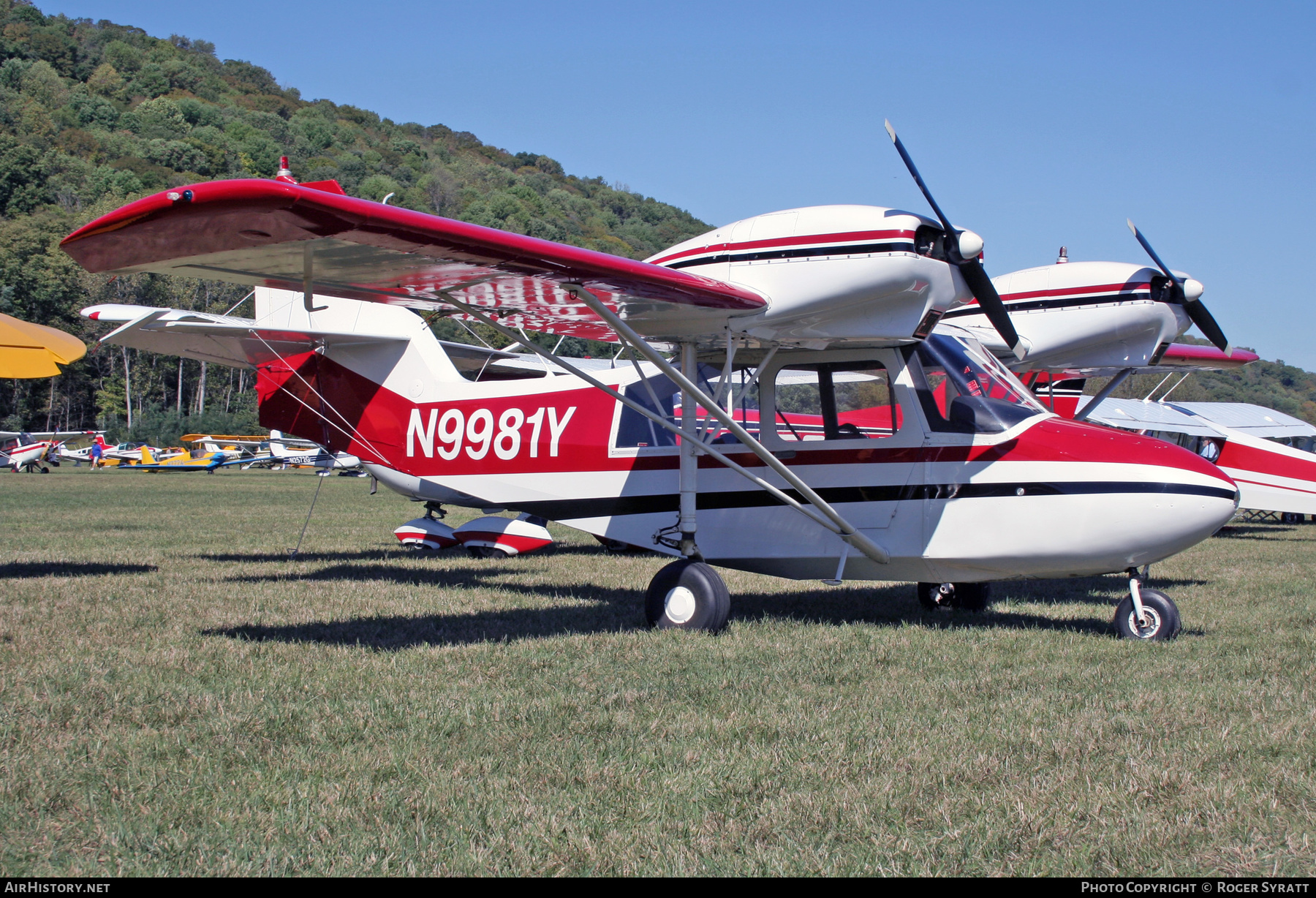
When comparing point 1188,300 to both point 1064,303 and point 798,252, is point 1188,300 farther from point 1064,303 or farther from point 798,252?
point 798,252

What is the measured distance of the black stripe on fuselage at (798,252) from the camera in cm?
645

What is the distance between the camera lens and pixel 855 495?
742cm

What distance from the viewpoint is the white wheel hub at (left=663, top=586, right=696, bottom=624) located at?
6941 millimetres

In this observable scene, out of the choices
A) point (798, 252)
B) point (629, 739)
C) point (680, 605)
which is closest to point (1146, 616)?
point (680, 605)

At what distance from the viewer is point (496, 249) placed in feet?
18.4

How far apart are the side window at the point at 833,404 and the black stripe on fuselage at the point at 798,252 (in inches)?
46.8

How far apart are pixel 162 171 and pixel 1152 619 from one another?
94205 mm

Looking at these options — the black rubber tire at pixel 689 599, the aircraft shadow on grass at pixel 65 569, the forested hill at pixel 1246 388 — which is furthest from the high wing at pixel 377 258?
the forested hill at pixel 1246 388

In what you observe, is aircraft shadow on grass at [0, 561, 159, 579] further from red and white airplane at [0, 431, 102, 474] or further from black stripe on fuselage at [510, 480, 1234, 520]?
red and white airplane at [0, 431, 102, 474]

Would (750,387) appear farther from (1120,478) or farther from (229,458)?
(229,458)

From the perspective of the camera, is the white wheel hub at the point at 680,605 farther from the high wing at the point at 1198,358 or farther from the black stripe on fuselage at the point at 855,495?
the high wing at the point at 1198,358

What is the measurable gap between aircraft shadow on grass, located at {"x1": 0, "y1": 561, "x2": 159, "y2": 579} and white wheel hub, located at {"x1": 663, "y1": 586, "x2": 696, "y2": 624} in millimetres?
5752

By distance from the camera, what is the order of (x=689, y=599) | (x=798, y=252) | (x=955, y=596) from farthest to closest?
(x=955, y=596) → (x=689, y=599) → (x=798, y=252)

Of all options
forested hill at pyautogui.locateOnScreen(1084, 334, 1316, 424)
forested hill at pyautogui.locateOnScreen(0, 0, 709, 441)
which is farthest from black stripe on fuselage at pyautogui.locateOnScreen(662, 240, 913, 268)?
forested hill at pyautogui.locateOnScreen(0, 0, 709, 441)
